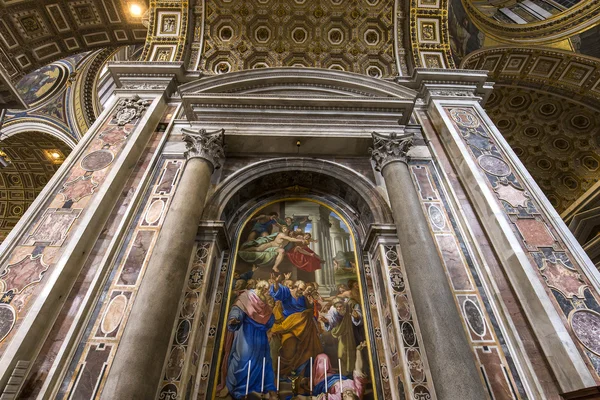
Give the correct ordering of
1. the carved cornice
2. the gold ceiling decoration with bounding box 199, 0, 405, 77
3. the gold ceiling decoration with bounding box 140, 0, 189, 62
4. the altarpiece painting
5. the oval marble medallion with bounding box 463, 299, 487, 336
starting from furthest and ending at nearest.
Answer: the gold ceiling decoration with bounding box 199, 0, 405, 77 < the gold ceiling decoration with bounding box 140, 0, 189, 62 < the carved cornice < the altarpiece painting < the oval marble medallion with bounding box 463, 299, 487, 336

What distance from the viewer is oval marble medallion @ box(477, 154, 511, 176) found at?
20.1 ft

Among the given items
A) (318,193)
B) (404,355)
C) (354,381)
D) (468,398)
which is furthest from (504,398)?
(318,193)

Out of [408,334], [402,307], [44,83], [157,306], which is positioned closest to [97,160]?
[157,306]

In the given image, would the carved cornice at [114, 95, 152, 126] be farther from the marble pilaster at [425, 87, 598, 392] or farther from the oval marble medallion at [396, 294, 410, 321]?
the marble pilaster at [425, 87, 598, 392]

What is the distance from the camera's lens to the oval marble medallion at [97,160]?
6137mm

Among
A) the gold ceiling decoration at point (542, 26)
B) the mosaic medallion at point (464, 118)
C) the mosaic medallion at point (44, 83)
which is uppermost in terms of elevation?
the mosaic medallion at point (44, 83)

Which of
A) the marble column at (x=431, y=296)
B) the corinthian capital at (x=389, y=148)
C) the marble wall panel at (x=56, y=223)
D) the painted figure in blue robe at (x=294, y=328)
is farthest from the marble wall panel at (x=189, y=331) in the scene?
the corinthian capital at (x=389, y=148)

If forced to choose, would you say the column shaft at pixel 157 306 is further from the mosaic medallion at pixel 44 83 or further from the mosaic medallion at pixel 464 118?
the mosaic medallion at pixel 44 83

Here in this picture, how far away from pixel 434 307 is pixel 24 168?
53.7 feet

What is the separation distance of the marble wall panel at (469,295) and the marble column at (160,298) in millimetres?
4018

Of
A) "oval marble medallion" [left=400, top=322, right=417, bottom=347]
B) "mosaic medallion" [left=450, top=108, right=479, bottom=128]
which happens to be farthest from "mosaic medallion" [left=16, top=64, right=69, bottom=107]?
"oval marble medallion" [left=400, top=322, right=417, bottom=347]

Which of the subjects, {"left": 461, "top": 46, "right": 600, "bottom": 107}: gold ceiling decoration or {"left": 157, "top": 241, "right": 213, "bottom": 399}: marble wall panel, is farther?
{"left": 461, "top": 46, "right": 600, "bottom": 107}: gold ceiling decoration

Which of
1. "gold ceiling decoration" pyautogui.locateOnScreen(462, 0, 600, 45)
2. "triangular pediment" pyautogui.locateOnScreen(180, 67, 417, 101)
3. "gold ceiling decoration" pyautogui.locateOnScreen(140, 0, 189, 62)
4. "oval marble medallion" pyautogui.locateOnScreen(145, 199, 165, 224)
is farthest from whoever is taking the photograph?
"gold ceiling decoration" pyautogui.locateOnScreen(462, 0, 600, 45)

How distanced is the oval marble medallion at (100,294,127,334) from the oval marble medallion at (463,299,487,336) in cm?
492
